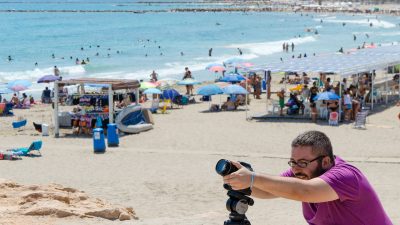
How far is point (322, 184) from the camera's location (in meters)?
2.84

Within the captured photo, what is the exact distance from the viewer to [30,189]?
8.63 metres

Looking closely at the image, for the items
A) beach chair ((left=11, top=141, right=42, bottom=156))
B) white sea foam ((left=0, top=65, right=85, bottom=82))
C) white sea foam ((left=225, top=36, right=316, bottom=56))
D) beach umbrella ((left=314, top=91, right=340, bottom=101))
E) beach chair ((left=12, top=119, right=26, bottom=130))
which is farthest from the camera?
white sea foam ((left=225, top=36, right=316, bottom=56))

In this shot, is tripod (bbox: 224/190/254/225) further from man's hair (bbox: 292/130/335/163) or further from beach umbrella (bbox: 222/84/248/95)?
beach umbrella (bbox: 222/84/248/95)

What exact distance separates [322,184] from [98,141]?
12.7m

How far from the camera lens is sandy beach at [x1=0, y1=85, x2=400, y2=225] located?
30.4 ft

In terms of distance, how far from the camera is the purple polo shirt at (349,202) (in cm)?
291

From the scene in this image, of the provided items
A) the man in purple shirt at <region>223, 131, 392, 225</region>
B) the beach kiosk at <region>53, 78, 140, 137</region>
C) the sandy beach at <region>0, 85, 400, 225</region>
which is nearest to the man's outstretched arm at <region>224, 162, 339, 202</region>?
the man in purple shirt at <region>223, 131, 392, 225</region>

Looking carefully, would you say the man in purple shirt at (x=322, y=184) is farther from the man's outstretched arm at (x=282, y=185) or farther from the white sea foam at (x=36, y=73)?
the white sea foam at (x=36, y=73)

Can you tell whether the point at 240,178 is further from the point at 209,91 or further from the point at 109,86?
the point at 209,91

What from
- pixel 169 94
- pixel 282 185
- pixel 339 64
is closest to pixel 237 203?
pixel 282 185

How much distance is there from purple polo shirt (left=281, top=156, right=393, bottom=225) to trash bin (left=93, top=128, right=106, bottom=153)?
12230mm

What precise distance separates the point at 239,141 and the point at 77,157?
4.19 m

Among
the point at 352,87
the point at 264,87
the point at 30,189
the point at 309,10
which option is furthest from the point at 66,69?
the point at 309,10

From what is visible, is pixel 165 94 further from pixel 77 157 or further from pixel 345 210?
pixel 345 210
